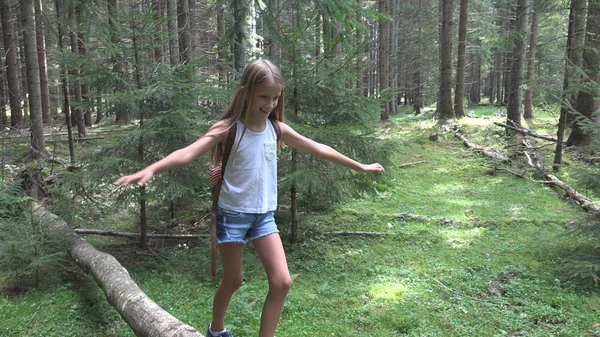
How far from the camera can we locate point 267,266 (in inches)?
110

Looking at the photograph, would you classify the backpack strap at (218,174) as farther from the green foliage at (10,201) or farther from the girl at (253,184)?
the green foliage at (10,201)

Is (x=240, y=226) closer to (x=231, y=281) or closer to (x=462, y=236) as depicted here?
(x=231, y=281)

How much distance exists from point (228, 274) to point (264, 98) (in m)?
1.25

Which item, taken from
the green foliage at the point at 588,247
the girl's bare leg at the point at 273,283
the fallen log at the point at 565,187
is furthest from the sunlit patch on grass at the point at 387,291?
the fallen log at the point at 565,187

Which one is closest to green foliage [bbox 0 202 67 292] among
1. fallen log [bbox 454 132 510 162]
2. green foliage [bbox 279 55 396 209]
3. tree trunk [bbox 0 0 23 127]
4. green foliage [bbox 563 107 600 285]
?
green foliage [bbox 279 55 396 209]

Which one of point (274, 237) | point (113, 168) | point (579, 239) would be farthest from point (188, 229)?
point (579, 239)

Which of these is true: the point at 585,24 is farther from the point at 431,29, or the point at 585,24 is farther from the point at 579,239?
the point at 431,29

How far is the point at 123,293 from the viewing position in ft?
13.3

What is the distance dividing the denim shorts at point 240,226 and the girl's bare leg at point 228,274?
6cm

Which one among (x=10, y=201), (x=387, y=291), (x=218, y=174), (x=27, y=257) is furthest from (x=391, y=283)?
(x=10, y=201)

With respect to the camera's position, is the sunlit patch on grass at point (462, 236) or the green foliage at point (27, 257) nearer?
the green foliage at point (27, 257)

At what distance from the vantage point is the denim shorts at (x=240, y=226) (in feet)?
9.38

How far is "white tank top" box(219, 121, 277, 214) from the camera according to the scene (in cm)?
286

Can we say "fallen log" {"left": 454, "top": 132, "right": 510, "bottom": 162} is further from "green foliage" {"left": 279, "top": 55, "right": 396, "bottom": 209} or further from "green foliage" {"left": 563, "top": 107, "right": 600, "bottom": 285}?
"green foliage" {"left": 279, "top": 55, "right": 396, "bottom": 209}
